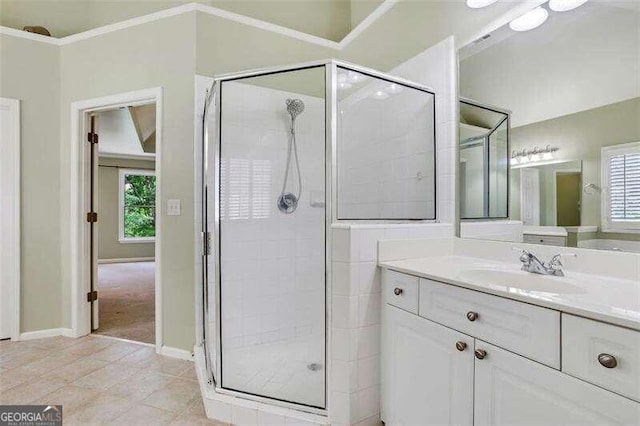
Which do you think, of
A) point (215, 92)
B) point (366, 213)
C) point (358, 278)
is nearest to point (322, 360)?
point (358, 278)

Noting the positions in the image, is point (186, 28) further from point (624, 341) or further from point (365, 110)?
point (624, 341)

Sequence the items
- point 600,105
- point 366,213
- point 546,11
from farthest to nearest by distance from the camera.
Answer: point 366,213 < point 546,11 < point 600,105

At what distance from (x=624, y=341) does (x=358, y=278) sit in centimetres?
90

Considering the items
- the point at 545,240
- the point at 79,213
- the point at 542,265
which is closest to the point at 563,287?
the point at 542,265

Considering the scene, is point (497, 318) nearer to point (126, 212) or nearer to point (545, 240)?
point (545, 240)

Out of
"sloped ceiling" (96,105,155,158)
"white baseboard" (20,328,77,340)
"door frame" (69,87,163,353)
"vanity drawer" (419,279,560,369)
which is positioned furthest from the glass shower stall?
"sloped ceiling" (96,105,155,158)

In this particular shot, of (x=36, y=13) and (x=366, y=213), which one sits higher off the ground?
(x=36, y=13)

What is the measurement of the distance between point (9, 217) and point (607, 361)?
3.70 m

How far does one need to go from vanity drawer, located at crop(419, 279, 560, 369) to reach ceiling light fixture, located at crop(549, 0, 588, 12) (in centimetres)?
127

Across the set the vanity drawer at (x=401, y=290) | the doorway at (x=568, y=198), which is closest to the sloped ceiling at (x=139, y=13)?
the doorway at (x=568, y=198)

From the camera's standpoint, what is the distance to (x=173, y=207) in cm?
235

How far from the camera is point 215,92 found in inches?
76.6

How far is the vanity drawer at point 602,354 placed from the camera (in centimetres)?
73

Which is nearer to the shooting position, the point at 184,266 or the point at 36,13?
the point at 184,266
